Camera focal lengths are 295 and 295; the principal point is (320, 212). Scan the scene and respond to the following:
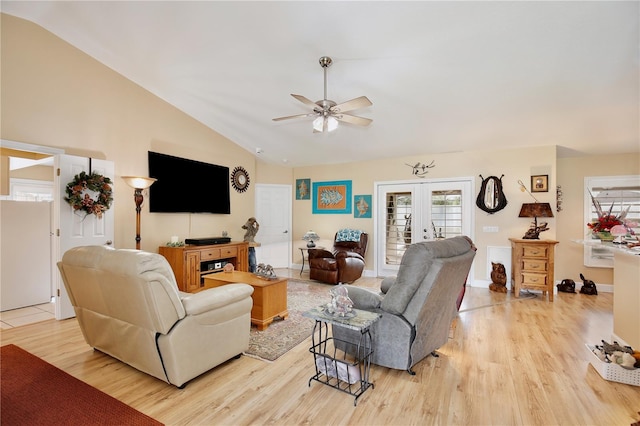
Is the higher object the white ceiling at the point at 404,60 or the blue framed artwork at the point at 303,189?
the white ceiling at the point at 404,60

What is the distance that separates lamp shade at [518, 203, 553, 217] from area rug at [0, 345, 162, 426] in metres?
5.63

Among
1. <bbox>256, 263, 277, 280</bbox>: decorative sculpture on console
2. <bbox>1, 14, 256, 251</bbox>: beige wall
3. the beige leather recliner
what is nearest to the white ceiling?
<bbox>1, 14, 256, 251</bbox>: beige wall

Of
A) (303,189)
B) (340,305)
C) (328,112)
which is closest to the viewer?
(340,305)

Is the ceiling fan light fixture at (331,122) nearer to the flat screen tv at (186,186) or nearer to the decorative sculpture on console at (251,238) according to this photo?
the flat screen tv at (186,186)

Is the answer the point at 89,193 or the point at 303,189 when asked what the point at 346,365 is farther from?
the point at 303,189

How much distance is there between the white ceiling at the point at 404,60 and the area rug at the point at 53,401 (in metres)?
3.52

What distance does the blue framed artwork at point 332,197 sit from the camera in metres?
6.91

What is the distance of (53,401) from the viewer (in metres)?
2.05

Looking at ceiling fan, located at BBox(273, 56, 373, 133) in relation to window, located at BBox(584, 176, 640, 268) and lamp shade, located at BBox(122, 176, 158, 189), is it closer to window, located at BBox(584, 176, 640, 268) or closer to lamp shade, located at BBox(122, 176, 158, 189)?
lamp shade, located at BBox(122, 176, 158, 189)

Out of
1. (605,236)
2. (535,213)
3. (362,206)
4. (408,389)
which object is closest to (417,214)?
(362,206)

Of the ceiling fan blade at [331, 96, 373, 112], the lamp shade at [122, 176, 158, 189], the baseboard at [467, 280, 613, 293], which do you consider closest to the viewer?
the ceiling fan blade at [331, 96, 373, 112]

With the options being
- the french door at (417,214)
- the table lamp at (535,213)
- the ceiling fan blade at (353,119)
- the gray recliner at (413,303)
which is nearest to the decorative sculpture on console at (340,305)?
the gray recliner at (413,303)

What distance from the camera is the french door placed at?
18.9ft

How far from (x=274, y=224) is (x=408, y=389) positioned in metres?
5.54
